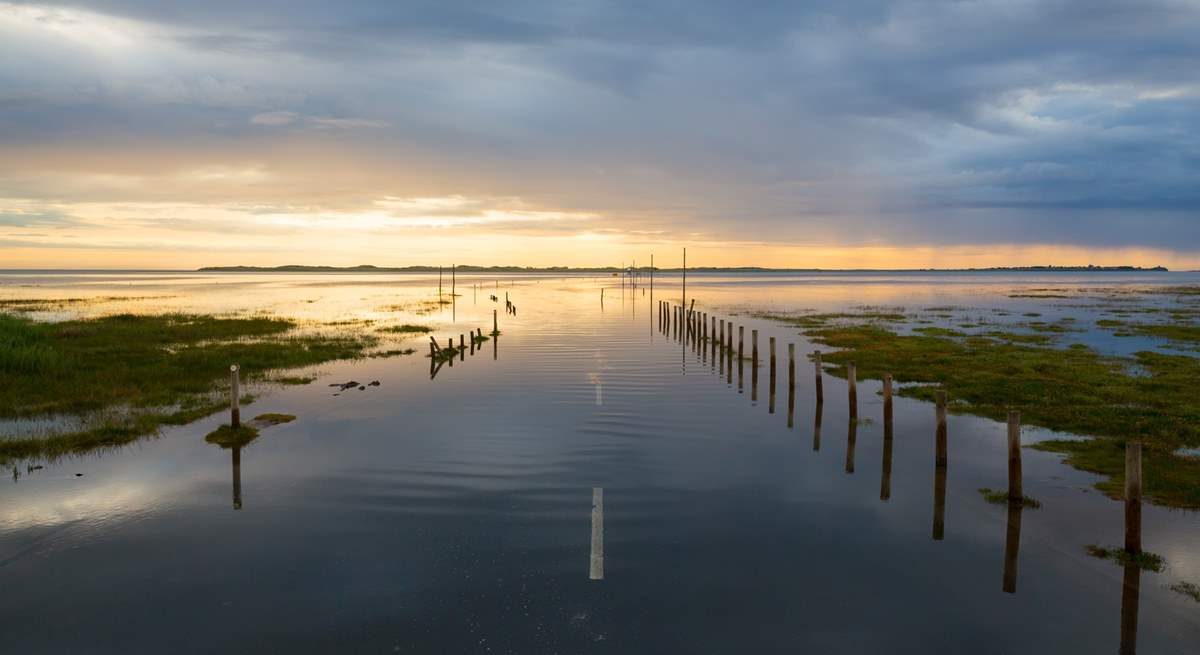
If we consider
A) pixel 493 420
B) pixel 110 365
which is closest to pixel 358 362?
pixel 110 365

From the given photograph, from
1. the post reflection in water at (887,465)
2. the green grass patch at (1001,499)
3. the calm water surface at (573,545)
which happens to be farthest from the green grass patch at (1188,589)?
the post reflection in water at (887,465)

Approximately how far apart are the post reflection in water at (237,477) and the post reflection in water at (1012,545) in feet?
49.0

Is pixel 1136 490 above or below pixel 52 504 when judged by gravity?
above

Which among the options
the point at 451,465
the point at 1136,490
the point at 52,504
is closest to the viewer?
the point at 1136,490

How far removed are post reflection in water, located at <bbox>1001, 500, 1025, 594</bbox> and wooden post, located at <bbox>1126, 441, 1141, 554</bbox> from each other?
1.73 metres

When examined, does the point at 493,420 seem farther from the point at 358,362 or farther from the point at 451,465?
the point at 358,362

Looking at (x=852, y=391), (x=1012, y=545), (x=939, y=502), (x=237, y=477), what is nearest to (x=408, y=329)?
(x=237, y=477)

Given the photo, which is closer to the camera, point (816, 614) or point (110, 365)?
point (816, 614)

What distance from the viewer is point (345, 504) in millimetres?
14742

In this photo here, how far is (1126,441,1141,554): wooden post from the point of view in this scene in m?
11.1

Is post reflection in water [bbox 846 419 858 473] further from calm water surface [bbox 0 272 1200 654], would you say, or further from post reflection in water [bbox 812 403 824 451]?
post reflection in water [bbox 812 403 824 451]

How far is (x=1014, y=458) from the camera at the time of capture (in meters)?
14.2

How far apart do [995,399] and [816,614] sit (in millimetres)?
19464

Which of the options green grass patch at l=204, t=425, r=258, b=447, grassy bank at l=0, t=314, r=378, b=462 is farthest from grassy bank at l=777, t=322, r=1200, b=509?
grassy bank at l=0, t=314, r=378, b=462
